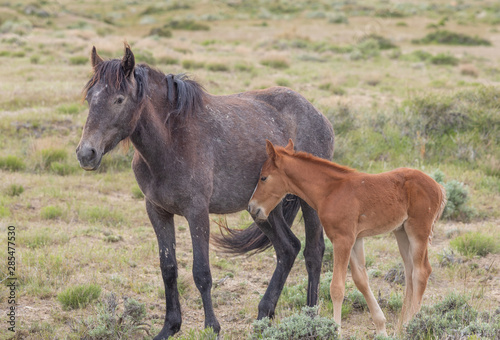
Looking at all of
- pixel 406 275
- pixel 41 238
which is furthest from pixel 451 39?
pixel 406 275

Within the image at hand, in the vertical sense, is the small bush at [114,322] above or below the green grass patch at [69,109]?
below

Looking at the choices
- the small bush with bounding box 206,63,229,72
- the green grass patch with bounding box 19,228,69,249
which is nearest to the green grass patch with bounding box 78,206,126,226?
the green grass patch with bounding box 19,228,69,249

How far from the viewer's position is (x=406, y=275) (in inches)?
182

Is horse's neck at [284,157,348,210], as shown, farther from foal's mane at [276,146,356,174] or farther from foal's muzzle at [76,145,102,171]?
foal's muzzle at [76,145,102,171]

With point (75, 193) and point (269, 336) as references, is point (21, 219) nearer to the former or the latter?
point (75, 193)

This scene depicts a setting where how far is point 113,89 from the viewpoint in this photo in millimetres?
4027

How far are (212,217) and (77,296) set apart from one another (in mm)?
3298

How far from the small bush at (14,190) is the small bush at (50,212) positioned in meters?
0.91

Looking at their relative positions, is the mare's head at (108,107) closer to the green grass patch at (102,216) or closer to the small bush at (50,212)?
the green grass patch at (102,216)

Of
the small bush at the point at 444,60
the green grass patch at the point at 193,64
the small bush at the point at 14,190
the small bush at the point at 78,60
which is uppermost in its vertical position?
the small bush at the point at 78,60

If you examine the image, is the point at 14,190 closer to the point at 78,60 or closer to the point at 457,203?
the point at 457,203

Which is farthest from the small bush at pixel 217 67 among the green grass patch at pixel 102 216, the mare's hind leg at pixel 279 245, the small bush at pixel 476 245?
the mare's hind leg at pixel 279 245

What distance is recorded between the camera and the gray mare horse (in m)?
4.08

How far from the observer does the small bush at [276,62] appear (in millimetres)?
21391
